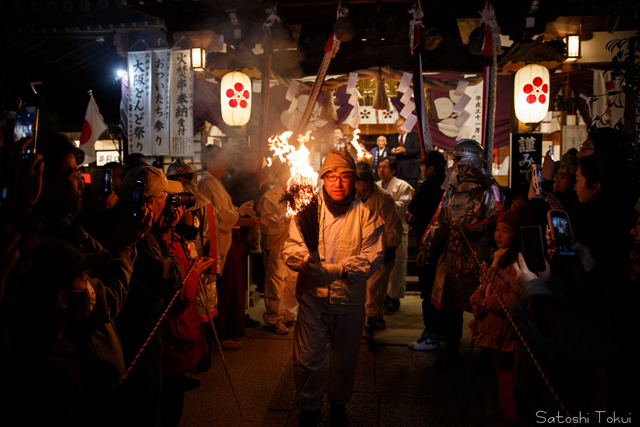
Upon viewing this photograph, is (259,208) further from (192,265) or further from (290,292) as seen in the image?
(192,265)

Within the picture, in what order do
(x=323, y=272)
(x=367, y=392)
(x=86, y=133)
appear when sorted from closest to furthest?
(x=323, y=272) < (x=367, y=392) < (x=86, y=133)

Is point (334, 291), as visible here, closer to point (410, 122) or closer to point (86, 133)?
point (410, 122)

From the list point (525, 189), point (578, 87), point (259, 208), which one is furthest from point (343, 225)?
point (578, 87)

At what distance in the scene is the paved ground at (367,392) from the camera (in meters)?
3.91

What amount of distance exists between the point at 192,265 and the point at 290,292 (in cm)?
321

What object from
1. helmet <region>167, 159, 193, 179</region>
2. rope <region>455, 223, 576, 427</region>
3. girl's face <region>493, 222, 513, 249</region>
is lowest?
rope <region>455, 223, 576, 427</region>

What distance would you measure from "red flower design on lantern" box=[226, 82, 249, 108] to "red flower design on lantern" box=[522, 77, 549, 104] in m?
5.62

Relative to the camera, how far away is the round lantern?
25.4ft

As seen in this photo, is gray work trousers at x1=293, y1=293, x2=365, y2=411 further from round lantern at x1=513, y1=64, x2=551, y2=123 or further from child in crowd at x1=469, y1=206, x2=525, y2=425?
round lantern at x1=513, y1=64, x2=551, y2=123

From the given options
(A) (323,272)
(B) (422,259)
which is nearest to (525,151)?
(B) (422,259)

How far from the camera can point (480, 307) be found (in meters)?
3.77

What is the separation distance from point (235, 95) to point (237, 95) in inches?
1.7

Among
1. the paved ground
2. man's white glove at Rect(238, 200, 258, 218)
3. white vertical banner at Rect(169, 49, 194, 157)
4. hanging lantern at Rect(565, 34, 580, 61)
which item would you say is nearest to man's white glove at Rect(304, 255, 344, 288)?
the paved ground

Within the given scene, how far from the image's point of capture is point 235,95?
8469 mm
